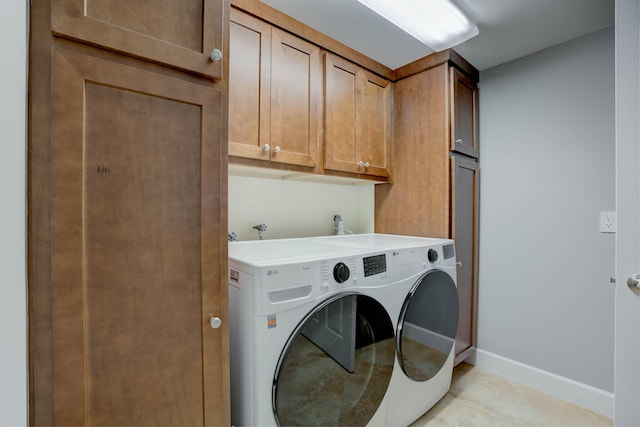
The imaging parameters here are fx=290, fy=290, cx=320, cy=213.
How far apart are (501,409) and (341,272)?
1483 mm

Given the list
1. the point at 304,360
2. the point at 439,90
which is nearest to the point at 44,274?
the point at 304,360

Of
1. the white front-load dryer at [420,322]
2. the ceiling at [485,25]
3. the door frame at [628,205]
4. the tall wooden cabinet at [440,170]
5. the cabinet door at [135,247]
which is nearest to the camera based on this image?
the cabinet door at [135,247]

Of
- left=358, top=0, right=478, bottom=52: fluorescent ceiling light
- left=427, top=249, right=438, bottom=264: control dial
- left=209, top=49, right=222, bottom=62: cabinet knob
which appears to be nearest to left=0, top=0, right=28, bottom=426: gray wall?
left=209, top=49, right=222, bottom=62: cabinet knob

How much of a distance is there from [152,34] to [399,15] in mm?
1222

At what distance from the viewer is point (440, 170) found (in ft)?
6.41

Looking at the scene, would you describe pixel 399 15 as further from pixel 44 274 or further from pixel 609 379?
pixel 609 379

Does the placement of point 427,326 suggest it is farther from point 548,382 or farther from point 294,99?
point 294,99

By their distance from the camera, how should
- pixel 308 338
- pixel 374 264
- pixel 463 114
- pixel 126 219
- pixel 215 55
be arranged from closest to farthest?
pixel 126 219, pixel 215 55, pixel 308 338, pixel 374 264, pixel 463 114

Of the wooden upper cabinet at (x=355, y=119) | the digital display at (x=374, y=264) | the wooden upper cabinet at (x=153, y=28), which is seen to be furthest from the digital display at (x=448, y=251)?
the wooden upper cabinet at (x=153, y=28)

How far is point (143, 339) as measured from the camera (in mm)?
773

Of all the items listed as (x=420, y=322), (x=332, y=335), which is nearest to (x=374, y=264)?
(x=332, y=335)

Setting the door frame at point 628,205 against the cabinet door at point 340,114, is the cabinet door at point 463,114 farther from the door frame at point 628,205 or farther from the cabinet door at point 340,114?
the door frame at point 628,205

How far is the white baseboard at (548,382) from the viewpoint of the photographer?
5.63ft

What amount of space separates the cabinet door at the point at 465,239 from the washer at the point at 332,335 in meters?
0.55
